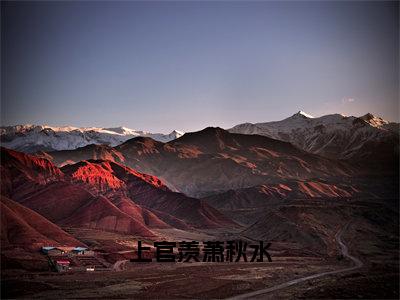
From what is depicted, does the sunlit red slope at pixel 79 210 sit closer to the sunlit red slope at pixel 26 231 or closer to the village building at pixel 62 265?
the sunlit red slope at pixel 26 231

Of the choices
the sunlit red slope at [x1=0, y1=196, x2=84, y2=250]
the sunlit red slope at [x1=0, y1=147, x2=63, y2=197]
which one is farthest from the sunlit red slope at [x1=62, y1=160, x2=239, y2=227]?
the sunlit red slope at [x1=0, y1=196, x2=84, y2=250]

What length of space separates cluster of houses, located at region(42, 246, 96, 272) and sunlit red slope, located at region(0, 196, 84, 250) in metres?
4.06

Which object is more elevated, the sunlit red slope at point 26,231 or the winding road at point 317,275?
the sunlit red slope at point 26,231

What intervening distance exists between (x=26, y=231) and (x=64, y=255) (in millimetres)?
11290

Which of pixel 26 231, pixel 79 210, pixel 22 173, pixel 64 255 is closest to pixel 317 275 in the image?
pixel 64 255

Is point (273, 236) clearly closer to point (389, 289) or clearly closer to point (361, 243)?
point (361, 243)

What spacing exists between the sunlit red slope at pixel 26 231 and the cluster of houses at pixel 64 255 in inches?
160

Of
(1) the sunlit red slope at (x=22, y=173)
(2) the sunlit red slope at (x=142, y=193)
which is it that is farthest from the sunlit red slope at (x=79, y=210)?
(2) the sunlit red slope at (x=142, y=193)

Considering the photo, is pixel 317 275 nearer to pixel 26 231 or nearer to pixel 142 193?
pixel 26 231

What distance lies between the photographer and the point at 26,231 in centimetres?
7669

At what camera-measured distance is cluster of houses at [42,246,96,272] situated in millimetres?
63625

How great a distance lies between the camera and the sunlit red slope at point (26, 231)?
73.8 m

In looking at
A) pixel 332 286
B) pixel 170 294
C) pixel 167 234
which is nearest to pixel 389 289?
pixel 332 286

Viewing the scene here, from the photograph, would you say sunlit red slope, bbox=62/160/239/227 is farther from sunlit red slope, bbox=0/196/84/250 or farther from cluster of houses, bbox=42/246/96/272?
cluster of houses, bbox=42/246/96/272
